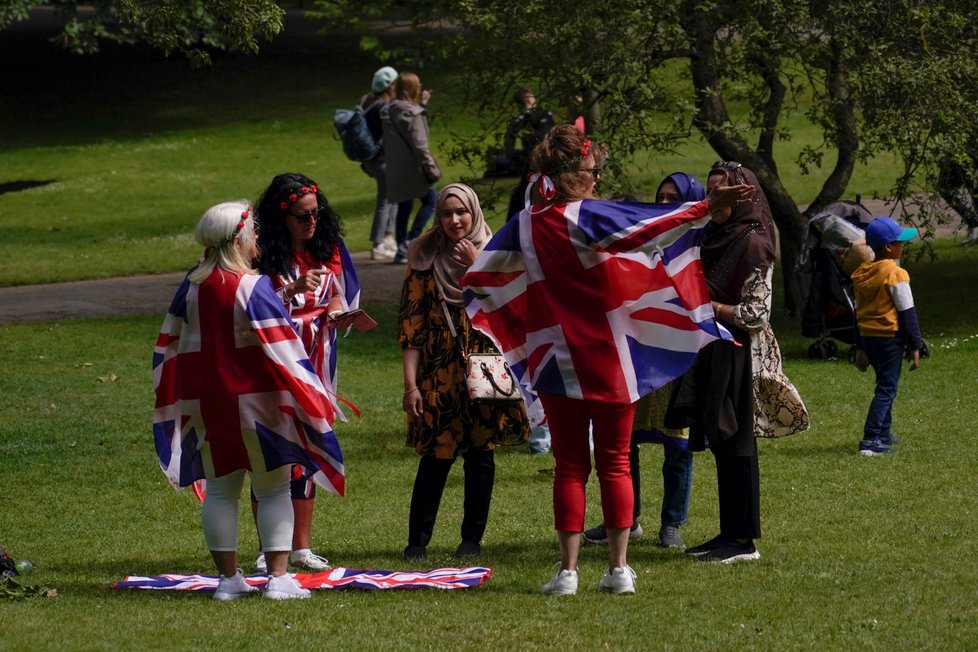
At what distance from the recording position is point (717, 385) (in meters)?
6.91

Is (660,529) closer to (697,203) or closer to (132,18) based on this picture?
(697,203)

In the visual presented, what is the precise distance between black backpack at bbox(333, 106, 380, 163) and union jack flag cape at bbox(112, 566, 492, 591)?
1206 cm

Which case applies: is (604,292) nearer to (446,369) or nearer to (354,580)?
(446,369)

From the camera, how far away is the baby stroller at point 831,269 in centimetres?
1272

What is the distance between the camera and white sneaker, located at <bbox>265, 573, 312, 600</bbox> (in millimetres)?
6258

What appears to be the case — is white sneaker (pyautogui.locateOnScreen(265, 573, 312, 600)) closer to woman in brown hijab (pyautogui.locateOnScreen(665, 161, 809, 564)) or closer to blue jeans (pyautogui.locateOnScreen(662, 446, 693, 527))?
woman in brown hijab (pyautogui.locateOnScreen(665, 161, 809, 564))

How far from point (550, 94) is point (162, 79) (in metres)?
31.0

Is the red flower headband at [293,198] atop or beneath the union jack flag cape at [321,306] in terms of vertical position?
atop

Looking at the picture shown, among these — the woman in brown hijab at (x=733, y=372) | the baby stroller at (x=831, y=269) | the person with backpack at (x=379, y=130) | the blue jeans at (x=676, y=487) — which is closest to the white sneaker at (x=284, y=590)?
the woman in brown hijab at (x=733, y=372)

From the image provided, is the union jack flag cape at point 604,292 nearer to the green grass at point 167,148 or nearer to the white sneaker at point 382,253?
the green grass at point 167,148

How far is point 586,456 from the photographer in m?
6.38

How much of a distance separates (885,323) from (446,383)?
373cm

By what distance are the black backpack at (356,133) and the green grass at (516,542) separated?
230 inches

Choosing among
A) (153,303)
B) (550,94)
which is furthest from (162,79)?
(550,94)
